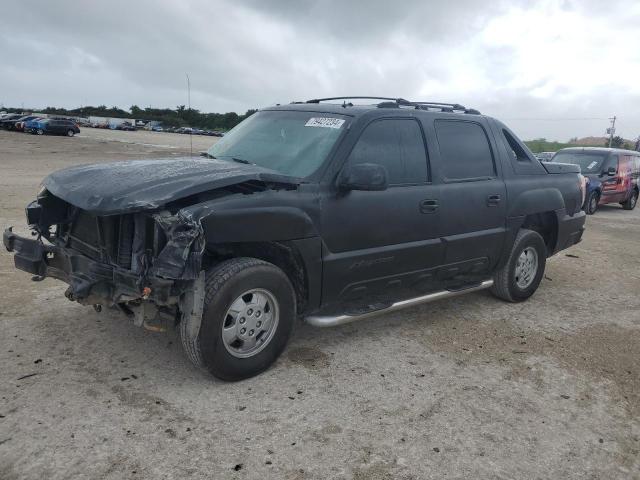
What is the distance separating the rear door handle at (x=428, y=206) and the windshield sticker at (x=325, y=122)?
0.94m

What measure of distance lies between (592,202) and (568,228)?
9087mm

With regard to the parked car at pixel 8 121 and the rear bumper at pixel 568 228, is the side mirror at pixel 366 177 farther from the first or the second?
the parked car at pixel 8 121

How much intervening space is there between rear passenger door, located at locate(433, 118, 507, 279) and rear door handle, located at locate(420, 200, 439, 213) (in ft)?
0.29

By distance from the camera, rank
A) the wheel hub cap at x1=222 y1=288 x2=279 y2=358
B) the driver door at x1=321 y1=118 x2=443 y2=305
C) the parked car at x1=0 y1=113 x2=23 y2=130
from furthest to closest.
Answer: the parked car at x1=0 y1=113 x2=23 y2=130 < the driver door at x1=321 y1=118 x2=443 y2=305 < the wheel hub cap at x1=222 y1=288 x2=279 y2=358

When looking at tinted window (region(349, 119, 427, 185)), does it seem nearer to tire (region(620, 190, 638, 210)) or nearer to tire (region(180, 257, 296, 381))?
tire (region(180, 257, 296, 381))

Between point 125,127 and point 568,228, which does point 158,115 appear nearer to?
point 125,127

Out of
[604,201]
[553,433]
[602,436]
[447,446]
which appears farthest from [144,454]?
[604,201]

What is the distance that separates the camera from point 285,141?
4.46 m

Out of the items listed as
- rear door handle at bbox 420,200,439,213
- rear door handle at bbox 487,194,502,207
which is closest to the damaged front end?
rear door handle at bbox 420,200,439,213

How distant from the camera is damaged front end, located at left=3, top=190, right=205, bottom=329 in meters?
3.19

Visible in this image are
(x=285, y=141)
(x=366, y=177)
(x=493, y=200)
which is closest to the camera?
(x=366, y=177)

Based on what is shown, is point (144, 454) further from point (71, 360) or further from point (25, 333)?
point (25, 333)

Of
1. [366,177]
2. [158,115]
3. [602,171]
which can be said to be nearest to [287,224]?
[366,177]

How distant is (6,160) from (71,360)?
751 inches
